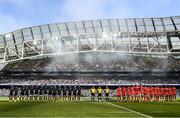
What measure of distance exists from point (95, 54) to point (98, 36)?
1147 centimetres

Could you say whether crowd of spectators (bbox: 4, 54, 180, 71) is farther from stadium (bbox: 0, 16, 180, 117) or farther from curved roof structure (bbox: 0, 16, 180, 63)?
curved roof structure (bbox: 0, 16, 180, 63)

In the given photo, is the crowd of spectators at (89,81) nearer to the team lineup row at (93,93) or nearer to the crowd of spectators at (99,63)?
the crowd of spectators at (99,63)

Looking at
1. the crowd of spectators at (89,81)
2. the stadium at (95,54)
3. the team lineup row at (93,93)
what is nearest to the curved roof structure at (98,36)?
the stadium at (95,54)

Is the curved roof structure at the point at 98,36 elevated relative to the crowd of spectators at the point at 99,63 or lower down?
elevated

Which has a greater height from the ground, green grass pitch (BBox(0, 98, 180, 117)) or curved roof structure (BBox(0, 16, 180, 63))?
curved roof structure (BBox(0, 16, 180, 63))

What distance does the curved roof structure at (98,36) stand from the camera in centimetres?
5391

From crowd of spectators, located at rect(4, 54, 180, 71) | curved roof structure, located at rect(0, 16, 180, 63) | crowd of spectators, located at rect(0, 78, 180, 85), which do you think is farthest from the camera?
crowd of spectators, located at rect(4, 54, 180, 71)

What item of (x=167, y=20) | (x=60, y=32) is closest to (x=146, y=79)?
(x=167, y=20)

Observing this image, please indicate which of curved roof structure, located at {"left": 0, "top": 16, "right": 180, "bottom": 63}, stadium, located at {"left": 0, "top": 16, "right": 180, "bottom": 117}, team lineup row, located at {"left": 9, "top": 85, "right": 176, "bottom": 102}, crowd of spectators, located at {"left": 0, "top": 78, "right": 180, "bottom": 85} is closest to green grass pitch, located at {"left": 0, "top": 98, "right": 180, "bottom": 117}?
team lineup row, located at {"left": 9, "top": 85, "right": 176, "bottom": 102}

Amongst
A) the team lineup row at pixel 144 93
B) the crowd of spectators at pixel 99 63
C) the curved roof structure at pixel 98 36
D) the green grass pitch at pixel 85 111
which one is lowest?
the green grass pitch at pixel 85 111

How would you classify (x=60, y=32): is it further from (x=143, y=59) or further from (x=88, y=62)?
(x=143, y=59)

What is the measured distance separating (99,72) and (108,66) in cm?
260

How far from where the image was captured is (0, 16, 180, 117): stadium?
5391 cm

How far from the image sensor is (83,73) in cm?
6306
